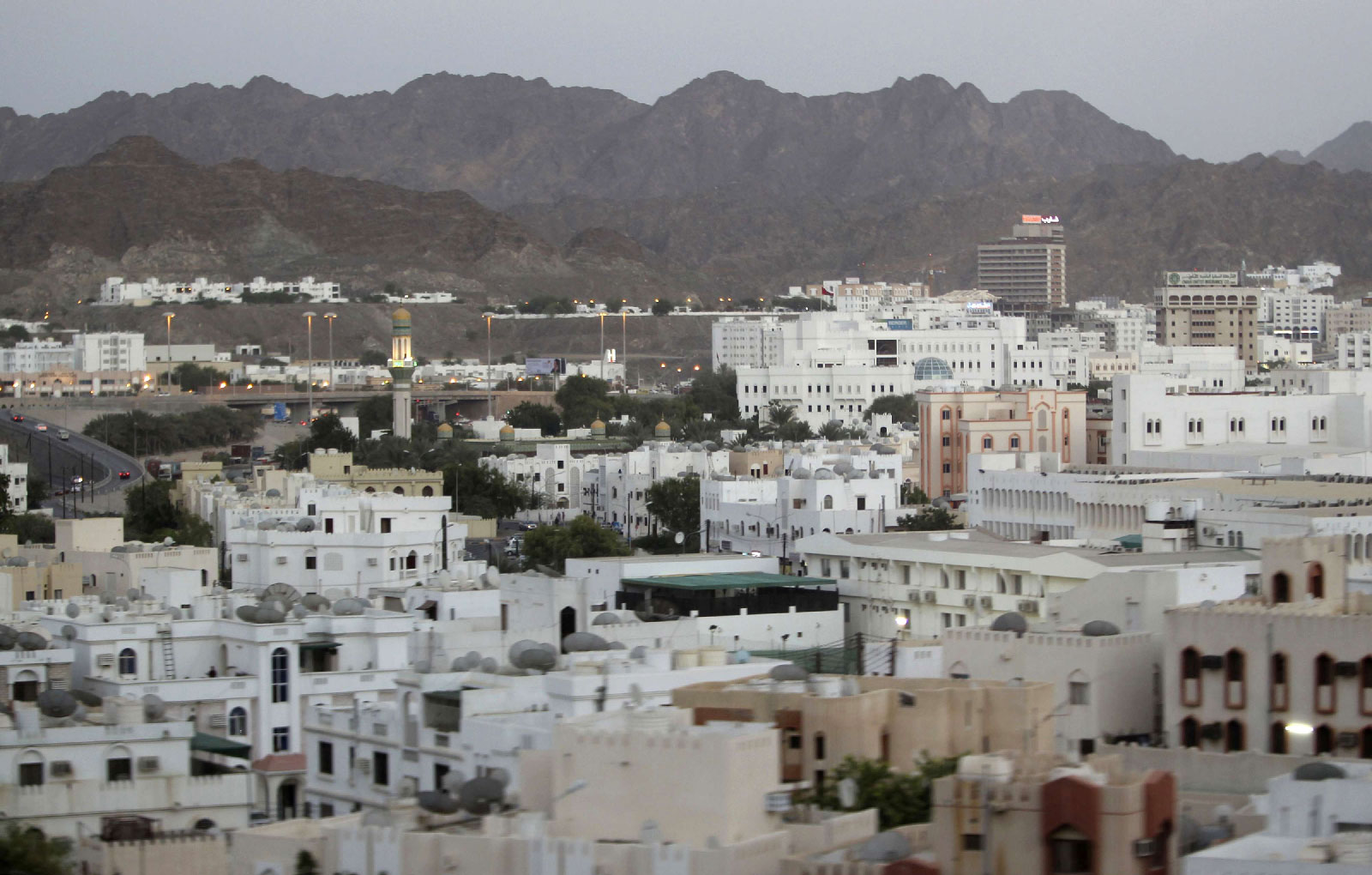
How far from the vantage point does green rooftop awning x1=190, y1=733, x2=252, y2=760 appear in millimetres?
30234

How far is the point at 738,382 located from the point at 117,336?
63255 millimetres

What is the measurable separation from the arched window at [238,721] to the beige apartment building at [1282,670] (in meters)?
12.0

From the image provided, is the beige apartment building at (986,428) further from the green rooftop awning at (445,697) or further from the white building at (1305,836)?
the white building at (1305,836)

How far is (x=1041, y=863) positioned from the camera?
20.6 metres

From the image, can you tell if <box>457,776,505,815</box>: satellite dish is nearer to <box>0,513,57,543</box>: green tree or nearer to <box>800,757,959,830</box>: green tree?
<box>800,757,959,830</box>: green tree

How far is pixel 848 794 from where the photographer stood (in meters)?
23.1

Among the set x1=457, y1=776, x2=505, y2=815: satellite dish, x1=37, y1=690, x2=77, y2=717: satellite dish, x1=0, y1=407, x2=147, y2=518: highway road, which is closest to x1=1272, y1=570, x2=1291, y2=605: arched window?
x1=457, y1=776, x2=505, y2=815: satellite dish

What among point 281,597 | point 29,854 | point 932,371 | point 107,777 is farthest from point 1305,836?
point 932,371

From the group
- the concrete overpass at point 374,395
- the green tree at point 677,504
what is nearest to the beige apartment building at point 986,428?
the green tree at point 677,504

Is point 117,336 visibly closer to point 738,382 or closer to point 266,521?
point 738,382

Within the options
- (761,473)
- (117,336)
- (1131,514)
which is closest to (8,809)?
(1131,514)

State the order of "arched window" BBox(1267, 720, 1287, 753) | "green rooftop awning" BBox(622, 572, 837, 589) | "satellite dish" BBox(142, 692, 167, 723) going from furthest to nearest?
"green rooftop awning" BBox(622, 572, 837, 589)
"satellite dish" BBox(142, 692, 167, 723)
"arched window" BBox(1267, 720, 1287, 753)

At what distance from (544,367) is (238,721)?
155 m

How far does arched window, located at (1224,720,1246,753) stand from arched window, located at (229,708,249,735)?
1279cm
